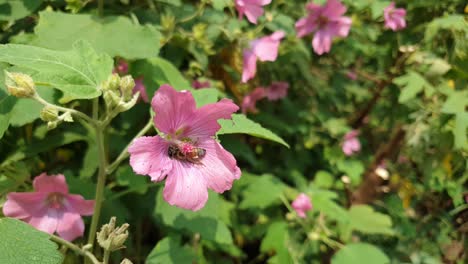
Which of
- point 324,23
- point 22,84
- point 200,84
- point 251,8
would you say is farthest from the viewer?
point 324,23

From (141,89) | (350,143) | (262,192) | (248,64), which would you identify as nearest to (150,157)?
(141,89)

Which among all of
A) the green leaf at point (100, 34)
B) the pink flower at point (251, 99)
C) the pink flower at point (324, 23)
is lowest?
the pink flower at point (251, 99)

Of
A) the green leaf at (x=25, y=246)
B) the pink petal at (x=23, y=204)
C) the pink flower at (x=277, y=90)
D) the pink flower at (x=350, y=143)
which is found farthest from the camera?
the pink flower at (x=350, y=143)

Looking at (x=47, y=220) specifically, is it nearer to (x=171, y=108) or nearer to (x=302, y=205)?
(x=171, y=108)

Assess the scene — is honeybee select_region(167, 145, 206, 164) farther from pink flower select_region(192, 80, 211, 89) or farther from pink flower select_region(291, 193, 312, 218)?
pink flower select_region(291, 193, 312, 218)

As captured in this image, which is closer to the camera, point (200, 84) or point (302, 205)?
point (200, 84)

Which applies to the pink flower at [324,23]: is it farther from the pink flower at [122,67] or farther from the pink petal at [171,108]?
the pink petal at [171,108]

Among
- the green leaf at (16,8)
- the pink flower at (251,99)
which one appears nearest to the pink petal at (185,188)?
A: the green leaf at (16,8)
